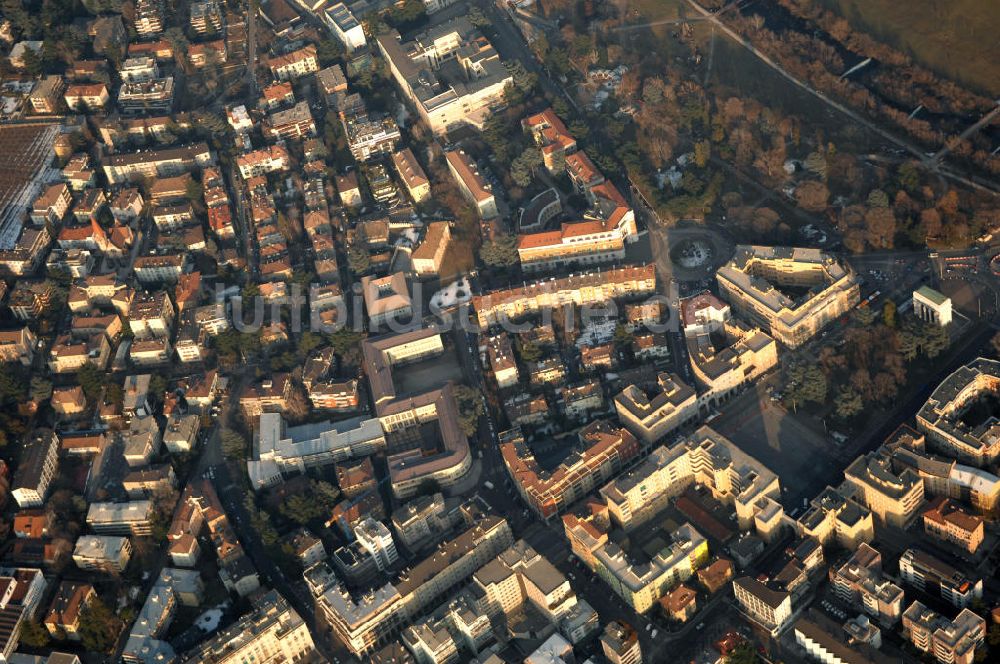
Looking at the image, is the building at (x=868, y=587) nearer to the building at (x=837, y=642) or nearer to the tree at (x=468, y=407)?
the building at (x=837, y=642)

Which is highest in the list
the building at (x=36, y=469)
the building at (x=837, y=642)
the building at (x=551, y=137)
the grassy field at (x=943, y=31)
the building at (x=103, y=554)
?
the grassy field at (x=943, y=31)

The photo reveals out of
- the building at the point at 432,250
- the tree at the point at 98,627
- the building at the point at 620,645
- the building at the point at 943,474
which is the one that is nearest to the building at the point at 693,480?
the building at the point at 943,474

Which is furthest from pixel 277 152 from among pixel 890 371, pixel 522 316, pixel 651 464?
pixel 890 371

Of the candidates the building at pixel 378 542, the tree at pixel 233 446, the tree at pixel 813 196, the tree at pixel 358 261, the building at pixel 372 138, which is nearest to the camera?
the building at pixel 378 542

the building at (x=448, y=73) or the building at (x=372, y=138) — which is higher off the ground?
the building at (x=448, y=73)

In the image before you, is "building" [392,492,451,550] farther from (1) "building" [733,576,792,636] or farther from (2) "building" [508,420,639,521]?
(1) "building" [733,576,792,636]

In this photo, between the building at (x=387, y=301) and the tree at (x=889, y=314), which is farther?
the building at (x=387, y=301)
